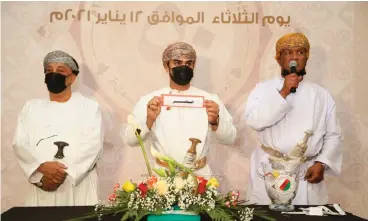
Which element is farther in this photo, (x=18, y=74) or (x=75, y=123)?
(x=18, y=74)

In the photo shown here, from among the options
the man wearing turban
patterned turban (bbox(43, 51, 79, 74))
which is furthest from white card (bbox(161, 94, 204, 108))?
patterned turban (bbox(43, 51, 79, 74))

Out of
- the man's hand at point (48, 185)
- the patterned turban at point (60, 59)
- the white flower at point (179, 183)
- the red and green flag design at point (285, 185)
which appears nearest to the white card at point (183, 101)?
the patterned turban at point (60, 59)

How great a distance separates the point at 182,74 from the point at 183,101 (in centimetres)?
25

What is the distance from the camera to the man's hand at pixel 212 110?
3.96m

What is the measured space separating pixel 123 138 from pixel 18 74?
3.99 ft

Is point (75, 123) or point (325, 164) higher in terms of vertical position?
point (75, 123)

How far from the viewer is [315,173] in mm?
3992

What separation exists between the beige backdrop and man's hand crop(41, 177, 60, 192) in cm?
46

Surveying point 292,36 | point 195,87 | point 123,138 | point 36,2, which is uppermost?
point 36,2

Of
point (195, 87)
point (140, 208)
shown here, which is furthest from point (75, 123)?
point (140, 208)

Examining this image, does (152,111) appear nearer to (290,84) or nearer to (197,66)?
(197,66)

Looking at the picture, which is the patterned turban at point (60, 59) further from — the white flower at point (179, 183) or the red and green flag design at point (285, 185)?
the red and green flag design at point (285, 185)

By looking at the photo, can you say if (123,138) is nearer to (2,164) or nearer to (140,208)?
Answer: (2,164)

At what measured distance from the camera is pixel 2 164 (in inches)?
170
